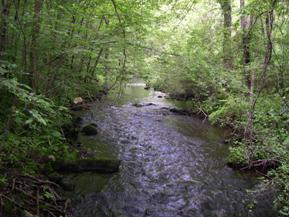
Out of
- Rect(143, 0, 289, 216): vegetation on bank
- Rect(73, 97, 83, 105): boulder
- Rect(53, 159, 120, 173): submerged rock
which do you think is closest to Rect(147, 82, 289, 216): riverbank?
Rect(143, 0, 289, 216): vegetation on bank

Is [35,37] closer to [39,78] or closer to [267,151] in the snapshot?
[39,78]

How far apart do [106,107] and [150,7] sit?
7835 millimetres

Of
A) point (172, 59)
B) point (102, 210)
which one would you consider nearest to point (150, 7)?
point (172, 59)

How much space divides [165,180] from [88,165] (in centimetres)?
199

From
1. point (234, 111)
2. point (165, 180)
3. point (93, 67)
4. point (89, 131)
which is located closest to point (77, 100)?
point (89, 131)

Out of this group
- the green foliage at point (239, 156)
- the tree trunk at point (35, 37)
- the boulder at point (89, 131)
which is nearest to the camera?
the tree trunk at point (35, 37)

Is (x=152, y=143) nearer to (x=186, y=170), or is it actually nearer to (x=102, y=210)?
(x=186, y=170)

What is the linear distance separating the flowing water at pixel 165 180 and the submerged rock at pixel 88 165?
0.21 meters

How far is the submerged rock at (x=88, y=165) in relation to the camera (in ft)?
19.7

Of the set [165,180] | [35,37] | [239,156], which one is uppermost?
[35,37]

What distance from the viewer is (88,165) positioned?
6.32m

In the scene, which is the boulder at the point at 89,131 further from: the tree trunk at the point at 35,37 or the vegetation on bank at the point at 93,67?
the tree trunk at the point at 35,37

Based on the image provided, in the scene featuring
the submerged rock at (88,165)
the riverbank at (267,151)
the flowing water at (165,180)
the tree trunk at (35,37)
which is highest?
the tree trunk at (35,37)

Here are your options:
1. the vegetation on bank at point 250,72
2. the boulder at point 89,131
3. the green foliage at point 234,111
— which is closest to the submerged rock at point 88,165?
the boulder at point 89,131
